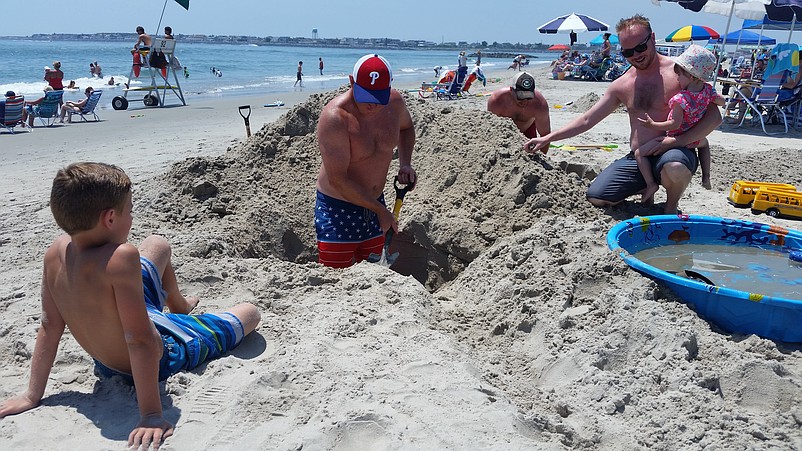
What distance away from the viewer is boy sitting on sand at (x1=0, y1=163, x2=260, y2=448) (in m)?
2.06

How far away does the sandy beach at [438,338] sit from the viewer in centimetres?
220

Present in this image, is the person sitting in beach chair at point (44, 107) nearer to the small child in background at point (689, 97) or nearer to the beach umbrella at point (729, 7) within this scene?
the small child in background at point (689, 97)

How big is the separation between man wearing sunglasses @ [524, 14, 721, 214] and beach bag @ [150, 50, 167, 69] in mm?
12387

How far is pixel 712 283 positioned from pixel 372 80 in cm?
215

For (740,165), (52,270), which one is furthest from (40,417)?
(740,165)

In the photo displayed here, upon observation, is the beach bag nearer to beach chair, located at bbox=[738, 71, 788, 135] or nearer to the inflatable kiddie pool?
beach chair, located at bbox=[738, 71, 788, 135]

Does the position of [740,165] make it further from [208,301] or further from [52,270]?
[52,270]

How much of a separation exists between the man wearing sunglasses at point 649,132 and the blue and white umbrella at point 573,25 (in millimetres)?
20704

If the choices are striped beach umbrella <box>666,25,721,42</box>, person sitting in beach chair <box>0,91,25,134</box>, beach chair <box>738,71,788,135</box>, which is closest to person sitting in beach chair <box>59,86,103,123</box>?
person sitting in beach chair <box>0,91,25,134</box>

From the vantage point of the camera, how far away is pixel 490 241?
4.35m

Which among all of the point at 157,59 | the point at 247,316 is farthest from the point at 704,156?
the point at 157,59

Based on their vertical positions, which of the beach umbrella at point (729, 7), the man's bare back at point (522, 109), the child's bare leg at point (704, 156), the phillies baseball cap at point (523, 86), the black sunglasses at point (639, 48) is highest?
the beach umbrella at point (729, 7)

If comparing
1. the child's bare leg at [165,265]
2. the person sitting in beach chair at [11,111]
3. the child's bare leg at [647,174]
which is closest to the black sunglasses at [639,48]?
the child's bare leg at [647,174]

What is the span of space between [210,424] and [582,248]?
2175mm
